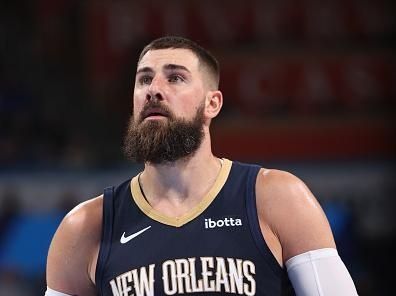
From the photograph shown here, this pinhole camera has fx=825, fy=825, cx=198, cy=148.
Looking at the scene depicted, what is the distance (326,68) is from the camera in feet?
36.2

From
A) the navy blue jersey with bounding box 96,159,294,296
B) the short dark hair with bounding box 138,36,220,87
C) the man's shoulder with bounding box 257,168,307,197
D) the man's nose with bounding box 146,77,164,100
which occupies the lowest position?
the navy blue jersey with bounding box 96,159,294,296

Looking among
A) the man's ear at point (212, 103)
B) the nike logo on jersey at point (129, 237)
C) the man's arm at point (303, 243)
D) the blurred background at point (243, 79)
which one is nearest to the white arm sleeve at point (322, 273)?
the man's arm at point (303, 243)

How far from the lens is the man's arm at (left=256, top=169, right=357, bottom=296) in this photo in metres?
2.93

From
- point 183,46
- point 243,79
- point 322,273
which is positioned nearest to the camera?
point 322,273

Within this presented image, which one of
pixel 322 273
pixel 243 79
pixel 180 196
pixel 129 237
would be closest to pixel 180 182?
pixel 180 196

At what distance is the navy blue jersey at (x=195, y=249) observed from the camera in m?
2.93

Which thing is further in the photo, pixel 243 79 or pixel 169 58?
pixel 243 79

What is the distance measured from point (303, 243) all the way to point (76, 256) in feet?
2.82

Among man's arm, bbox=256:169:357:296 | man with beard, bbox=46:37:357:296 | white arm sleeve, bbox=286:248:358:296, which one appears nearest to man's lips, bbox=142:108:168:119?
man with beard, bbox=46:37:357:296

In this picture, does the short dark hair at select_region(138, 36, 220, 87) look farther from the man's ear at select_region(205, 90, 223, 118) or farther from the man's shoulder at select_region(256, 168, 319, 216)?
the man's shoulder at select_region(256, 168, 319, 216)

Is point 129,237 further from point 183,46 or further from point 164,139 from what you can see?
point 183,46

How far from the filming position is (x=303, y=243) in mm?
2939

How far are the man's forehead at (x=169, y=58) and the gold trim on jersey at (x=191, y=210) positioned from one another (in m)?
0.42

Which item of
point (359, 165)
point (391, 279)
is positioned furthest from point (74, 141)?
point (391, 279)
